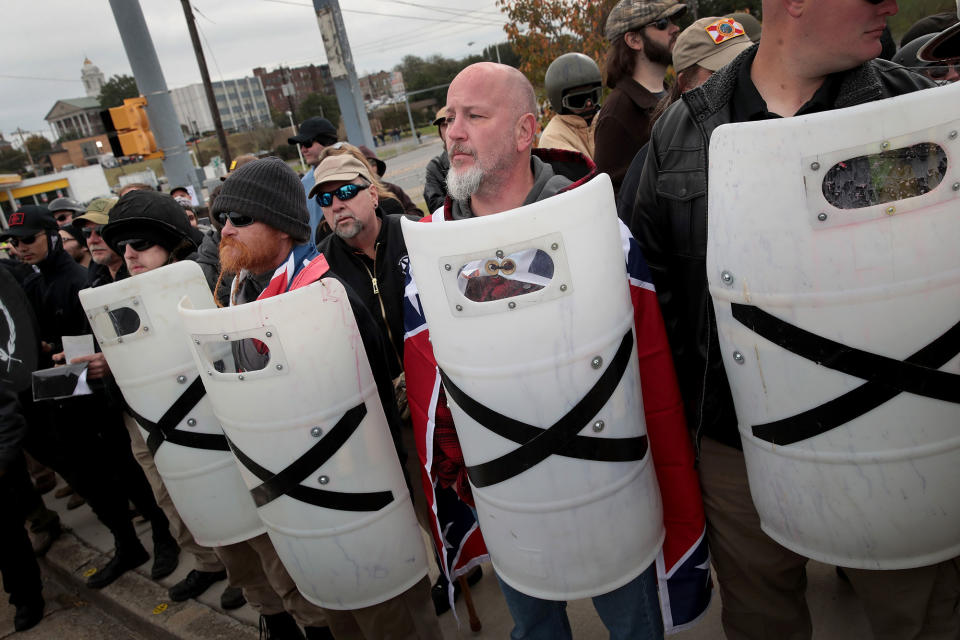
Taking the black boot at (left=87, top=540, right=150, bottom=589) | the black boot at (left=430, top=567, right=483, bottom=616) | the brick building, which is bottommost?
the black boot at (left=87, top=540, right=150, bottom=589)

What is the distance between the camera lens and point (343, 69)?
7945 millimetres

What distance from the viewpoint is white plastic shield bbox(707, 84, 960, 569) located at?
1.19 metres

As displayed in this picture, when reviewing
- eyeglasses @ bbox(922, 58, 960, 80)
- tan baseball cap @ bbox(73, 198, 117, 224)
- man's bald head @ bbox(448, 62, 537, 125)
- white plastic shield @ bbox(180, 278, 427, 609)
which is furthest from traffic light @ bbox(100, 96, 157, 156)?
eyeglasses @ bbox(922, 58, 960, 80)

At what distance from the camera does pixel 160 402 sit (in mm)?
2393

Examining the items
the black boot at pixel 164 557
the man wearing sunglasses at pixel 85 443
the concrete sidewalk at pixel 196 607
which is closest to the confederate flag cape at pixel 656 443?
the concrete sidewalk at pixel 196 607

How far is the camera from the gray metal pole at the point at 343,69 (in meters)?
7.75

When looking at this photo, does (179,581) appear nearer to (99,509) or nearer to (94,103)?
(99,509)

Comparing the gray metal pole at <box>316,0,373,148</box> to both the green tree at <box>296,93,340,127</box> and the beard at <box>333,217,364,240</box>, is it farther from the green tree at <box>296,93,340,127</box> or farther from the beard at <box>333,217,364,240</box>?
the green tree at <box>296,93,340,127</box>

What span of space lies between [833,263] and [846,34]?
2.11 feet

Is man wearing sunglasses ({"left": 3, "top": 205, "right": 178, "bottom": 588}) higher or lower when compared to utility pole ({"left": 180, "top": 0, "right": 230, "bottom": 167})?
lower

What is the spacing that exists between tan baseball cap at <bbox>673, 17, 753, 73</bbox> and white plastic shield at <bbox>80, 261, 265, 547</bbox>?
2129 mm

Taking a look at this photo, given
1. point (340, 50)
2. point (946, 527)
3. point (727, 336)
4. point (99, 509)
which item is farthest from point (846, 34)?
point (340, 50)

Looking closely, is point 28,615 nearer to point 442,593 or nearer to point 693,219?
point 442,593

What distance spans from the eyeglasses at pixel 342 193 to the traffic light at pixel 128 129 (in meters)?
9.32
